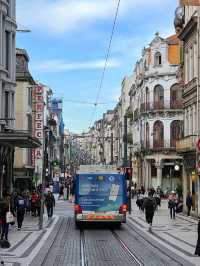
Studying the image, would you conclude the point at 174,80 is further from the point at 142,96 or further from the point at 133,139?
the point at 133,139

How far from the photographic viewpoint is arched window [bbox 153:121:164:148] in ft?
262

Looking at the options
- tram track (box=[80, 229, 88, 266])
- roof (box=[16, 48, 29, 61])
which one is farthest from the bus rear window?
roof (box=[16, 48, 29, 61])

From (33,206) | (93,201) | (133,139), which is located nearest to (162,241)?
(93,201)

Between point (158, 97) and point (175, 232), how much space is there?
4937cm

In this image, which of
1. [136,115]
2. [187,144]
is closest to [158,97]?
[136,115]

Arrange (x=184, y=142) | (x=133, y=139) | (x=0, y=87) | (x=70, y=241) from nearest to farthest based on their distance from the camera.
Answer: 1. (x=70, y=241)
2. (x=0, y=87)
3. (x=184, y=142)
4. (x=133, y=139)

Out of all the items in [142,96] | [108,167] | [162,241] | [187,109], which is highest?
[142,96]

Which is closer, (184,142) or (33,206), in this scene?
(33,206)

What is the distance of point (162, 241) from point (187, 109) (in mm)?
20897

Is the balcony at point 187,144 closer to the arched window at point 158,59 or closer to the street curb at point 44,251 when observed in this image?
the street curb at point 44,251

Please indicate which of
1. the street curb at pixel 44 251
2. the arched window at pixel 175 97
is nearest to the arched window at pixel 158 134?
the arched window at pixel 175 97

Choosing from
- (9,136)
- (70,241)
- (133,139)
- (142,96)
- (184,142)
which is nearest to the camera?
(70,241)

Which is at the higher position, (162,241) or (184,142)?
(184,142)

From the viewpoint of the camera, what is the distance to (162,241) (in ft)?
91.7
